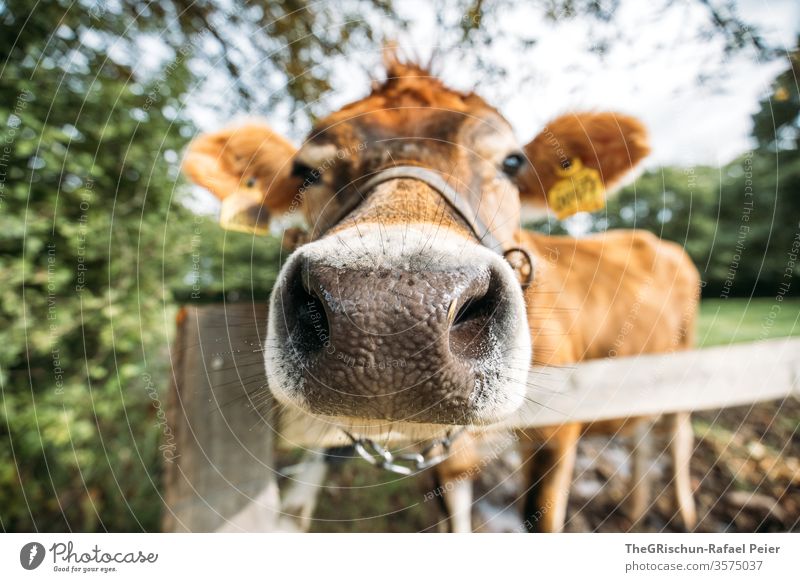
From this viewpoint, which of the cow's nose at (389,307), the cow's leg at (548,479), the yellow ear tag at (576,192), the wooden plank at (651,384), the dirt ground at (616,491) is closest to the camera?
the cow's nose at (389,307)

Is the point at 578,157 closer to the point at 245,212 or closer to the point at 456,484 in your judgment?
the point at 245,212

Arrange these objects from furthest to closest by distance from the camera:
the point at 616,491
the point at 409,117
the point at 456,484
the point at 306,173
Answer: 1. the point at 616,491
2. the point at 456,484
3. the point at 306,173
4. the point at 409,117

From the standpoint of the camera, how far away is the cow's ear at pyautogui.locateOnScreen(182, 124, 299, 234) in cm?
192

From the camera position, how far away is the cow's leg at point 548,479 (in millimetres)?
2068

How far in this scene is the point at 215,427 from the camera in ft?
4.96

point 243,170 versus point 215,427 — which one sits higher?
point 243,170

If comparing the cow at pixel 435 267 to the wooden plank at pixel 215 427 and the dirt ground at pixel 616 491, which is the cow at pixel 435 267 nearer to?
the dirt ground at pixel 616 491

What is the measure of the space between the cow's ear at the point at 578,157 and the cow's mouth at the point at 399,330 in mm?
957

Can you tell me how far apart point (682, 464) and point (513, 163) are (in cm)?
283

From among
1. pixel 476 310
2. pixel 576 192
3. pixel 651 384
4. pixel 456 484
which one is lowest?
pixel 456 484

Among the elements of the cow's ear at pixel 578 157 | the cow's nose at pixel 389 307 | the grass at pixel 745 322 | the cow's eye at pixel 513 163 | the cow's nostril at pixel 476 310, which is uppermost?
the grass at pixel 745 322
